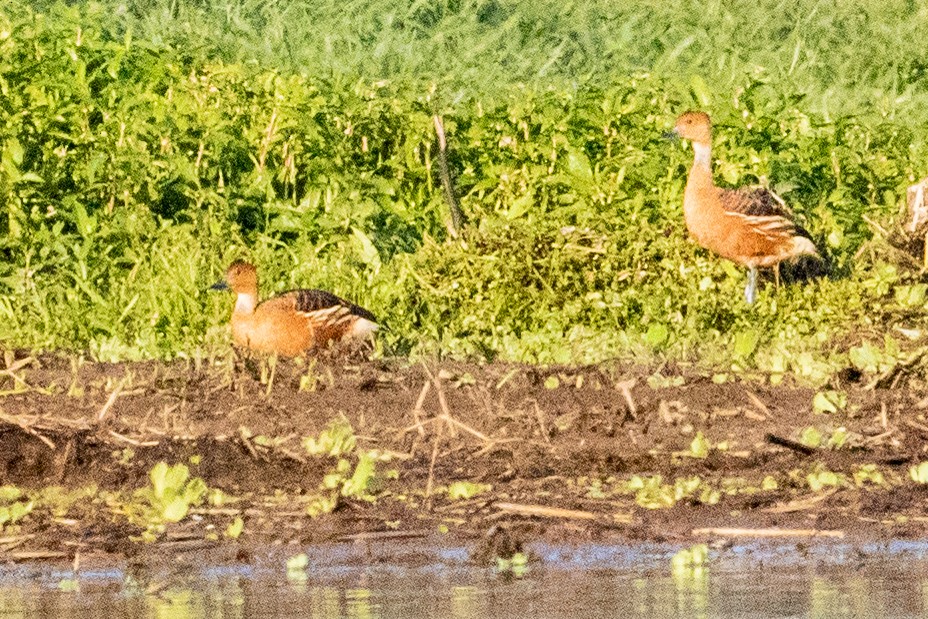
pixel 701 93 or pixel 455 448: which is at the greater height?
pixel 701 93

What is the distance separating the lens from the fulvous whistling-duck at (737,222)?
38.7ft

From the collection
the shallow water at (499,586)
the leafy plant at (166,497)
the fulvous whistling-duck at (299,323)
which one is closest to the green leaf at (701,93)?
the fulvous whistling-duck at (299,323)

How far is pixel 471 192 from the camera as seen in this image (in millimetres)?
12539

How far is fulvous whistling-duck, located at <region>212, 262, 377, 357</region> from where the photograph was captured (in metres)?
9.92

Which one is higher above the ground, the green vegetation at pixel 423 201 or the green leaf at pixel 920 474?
the green vegetation at pixel 423 201

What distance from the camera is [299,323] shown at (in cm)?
1000

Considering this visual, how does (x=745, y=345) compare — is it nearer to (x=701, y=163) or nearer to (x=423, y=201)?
(x=701, y=163)

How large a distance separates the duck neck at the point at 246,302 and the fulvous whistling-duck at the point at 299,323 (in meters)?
0.06

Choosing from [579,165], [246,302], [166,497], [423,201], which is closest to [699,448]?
[166,497]

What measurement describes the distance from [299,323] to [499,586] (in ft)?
14.5

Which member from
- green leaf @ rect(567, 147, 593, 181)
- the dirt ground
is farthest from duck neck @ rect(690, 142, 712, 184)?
the dirt ground

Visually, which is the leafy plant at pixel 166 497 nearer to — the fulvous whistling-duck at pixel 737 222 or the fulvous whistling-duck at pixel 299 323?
the fulvous whistling-duck at pixel 299 323

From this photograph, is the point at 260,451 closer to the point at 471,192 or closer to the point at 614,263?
the point at 614,263

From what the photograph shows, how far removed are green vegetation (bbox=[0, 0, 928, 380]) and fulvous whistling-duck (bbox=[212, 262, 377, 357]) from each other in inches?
17.8
